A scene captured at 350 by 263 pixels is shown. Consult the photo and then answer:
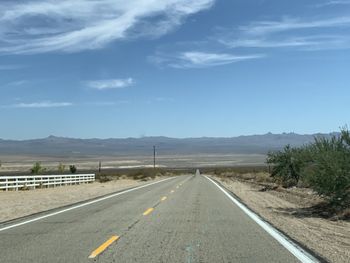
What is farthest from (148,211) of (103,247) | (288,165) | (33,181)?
(288,165)

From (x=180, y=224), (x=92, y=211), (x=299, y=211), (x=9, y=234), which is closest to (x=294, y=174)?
(x=299, y=211)

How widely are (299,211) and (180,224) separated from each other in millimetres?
7534

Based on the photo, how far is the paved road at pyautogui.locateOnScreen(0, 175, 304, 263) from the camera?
9.95 meters

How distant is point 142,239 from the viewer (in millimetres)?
12188

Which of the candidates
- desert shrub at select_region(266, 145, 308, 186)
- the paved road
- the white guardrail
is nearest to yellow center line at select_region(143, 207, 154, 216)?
the paved road

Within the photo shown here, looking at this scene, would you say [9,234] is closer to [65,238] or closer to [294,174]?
[65,238]

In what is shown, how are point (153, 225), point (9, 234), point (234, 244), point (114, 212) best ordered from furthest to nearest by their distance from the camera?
point (114, 212) < point (153, 225) < point (9, 234) < point (234, 244)

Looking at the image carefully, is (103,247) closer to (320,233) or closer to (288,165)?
(320,233)

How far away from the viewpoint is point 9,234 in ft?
43.5

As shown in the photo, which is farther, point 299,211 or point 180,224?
point 299,211

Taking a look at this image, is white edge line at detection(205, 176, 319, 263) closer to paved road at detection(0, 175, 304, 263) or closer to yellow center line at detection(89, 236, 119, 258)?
paved road at detection(0, 175, 304, 263)

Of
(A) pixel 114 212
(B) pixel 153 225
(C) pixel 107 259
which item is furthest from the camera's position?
(A) pixel 114 212

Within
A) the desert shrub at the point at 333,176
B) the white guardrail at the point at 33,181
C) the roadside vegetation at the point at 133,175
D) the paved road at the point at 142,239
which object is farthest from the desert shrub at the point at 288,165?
the paved road at the point at 142,239

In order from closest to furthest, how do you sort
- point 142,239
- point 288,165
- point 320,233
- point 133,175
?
1. point 142,239
2. point 320,233
3. point 288,165
4. point 133,175
